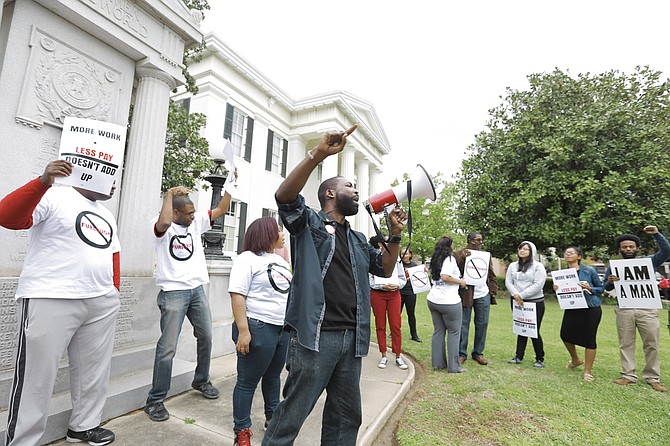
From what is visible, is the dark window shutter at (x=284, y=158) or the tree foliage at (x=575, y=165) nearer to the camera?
the tree foliage at (x=575, y=165)

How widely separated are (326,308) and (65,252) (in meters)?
2.02

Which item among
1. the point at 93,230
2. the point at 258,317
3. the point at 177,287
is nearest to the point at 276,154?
the point at 177,287

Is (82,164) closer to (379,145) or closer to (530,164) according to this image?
(530,164)

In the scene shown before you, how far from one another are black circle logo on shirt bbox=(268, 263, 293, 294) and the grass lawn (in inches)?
68.9

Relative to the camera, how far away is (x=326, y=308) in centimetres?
214

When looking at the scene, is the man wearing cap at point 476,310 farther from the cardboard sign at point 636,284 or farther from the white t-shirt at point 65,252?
the white t-shirt at point 65,252

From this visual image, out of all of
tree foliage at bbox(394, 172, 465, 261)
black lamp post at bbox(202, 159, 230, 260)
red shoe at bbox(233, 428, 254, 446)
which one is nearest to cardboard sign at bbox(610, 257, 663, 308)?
red shoe at bbox(233, 428, 254, 446)

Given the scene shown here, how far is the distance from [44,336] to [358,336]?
2.19 m

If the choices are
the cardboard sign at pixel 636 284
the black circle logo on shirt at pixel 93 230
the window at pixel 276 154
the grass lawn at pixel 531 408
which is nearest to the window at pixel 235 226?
the window at pixel 276 154

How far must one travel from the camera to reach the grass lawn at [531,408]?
3.32m

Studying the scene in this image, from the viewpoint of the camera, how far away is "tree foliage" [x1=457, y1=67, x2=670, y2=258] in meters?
15.3

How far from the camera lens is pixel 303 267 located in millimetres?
2090

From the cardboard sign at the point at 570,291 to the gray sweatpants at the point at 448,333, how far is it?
1.62 meters

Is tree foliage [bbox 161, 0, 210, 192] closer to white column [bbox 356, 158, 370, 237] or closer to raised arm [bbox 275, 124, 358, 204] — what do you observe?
raised arm [bbox 275, 124, 358, 204]
